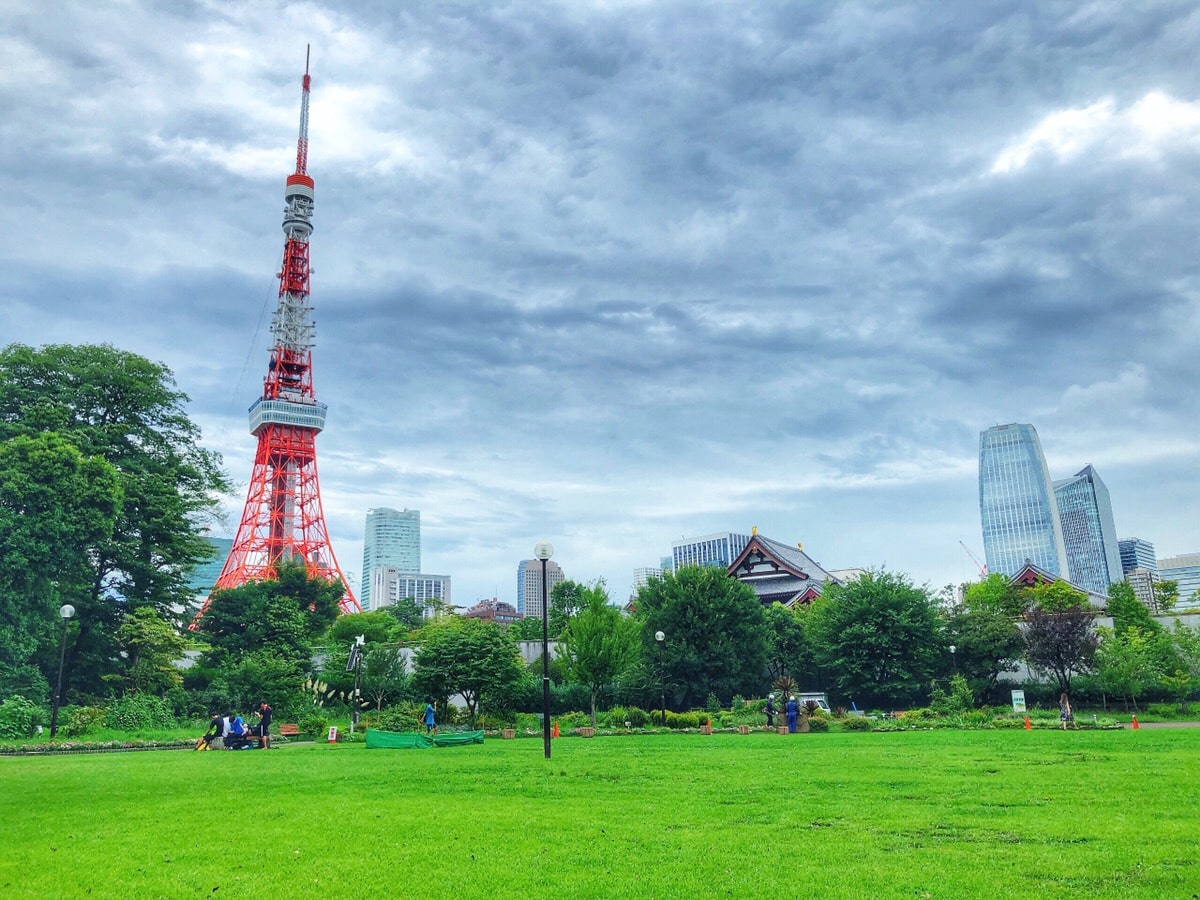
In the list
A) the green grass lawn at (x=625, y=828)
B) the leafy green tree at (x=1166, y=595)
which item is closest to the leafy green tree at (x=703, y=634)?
the green grass lawn at (x=625, y=828)

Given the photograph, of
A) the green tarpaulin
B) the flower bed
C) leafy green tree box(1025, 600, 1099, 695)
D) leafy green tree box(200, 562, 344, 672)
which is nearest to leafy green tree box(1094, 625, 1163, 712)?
leafy green tree box(1025, 600, 1099, 695)

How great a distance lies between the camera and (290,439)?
78250 millimetres

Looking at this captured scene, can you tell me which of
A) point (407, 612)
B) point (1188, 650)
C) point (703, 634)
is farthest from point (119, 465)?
point (407, 612)

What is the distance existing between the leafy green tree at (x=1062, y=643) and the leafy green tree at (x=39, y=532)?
43733 mm

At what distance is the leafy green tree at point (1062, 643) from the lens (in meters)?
39.4

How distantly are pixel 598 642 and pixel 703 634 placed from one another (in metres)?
12.3

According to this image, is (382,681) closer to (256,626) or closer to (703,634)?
(256,626)

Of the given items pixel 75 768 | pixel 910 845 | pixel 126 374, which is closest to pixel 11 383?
pixel 126 374

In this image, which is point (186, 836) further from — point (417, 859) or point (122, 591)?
point (122, 591)

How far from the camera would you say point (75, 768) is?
19547 millimetres

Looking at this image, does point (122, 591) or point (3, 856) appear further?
point (122, 591)

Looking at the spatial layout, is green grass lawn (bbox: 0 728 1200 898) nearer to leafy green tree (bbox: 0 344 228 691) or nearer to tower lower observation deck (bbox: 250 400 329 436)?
leafy green tree (bbox: 0 344 228 691)

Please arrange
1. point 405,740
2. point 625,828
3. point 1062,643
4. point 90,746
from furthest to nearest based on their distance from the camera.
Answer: point 1062,643 → point 90,746 → point 405,740 → point 625,828

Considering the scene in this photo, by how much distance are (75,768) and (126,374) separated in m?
30.6
